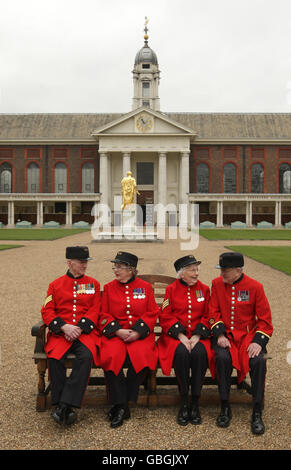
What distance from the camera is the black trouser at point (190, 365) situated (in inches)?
171

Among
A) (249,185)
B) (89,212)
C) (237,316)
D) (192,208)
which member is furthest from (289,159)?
(237,316)

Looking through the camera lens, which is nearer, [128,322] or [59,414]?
[59,414]

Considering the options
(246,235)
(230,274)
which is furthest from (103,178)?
(230,274)

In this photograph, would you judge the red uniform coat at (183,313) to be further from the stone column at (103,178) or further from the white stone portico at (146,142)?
the stone column at (103,178)

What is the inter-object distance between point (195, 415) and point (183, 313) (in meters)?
1.08

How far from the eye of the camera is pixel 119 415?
419 cm

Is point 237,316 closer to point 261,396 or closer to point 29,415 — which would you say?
point 261,396

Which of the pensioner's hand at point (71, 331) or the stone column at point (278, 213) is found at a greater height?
the stone column at point (278, 213)

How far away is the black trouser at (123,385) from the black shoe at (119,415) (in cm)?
6

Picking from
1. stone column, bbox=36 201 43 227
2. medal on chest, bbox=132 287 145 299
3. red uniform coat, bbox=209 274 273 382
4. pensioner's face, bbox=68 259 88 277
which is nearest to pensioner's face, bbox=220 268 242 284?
red uniform coat, bbox=209 274 273 382

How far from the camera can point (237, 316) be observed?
15.4 feet

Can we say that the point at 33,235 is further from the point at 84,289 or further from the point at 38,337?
the point at 38,337

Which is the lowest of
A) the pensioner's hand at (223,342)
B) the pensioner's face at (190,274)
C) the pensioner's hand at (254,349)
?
the pensioner's hand at (254,349)

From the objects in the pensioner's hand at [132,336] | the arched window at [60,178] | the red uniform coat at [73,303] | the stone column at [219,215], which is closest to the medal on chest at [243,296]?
the pensioner's hand at [132,336]
